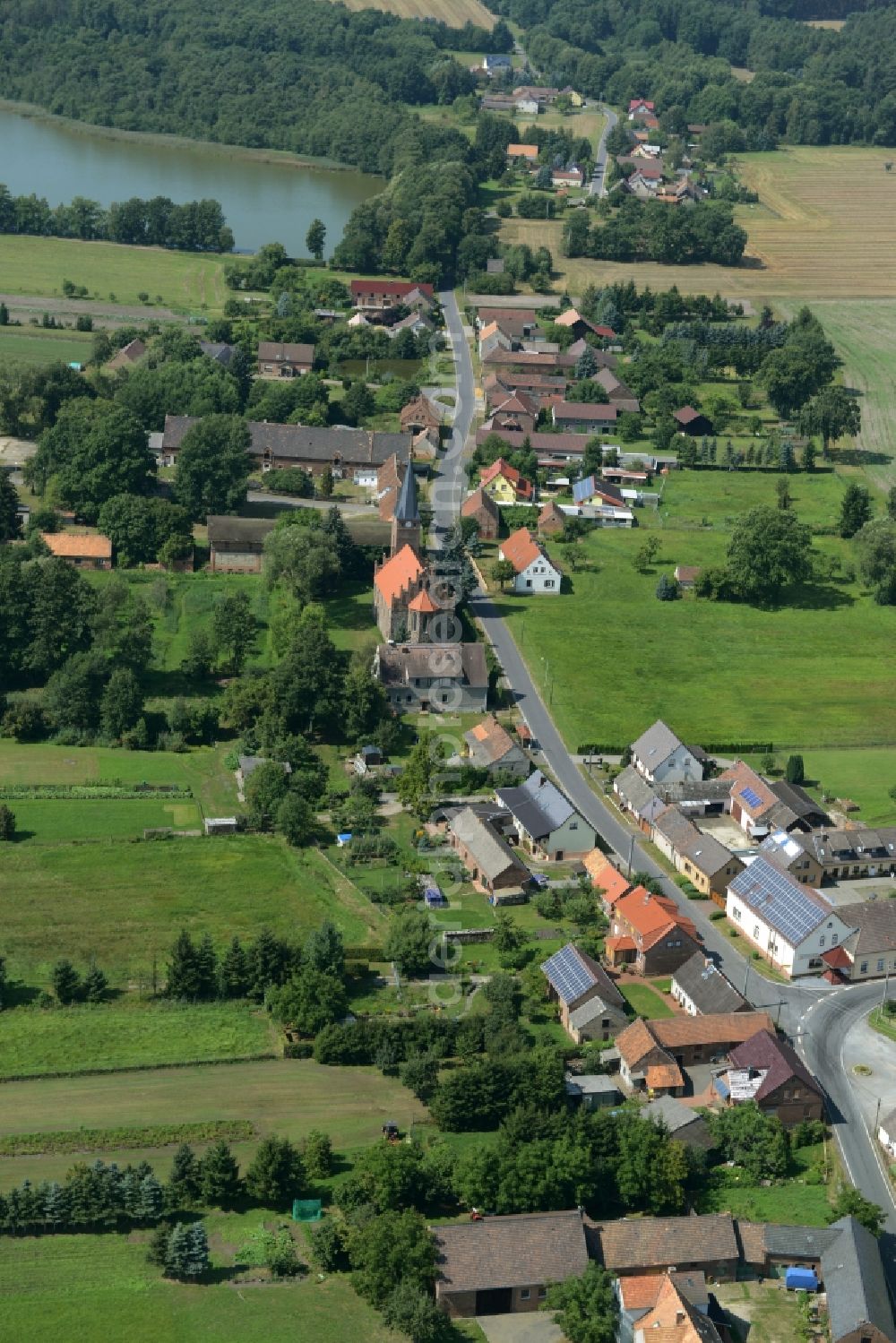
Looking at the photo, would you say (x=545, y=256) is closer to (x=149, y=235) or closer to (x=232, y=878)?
(x=149, y=235)

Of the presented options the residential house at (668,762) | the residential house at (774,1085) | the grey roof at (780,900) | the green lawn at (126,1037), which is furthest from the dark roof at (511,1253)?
the residential house at (668,762)

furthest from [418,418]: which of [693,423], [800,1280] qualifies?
[800,1280]

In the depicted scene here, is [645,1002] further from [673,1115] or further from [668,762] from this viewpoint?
[668,762]

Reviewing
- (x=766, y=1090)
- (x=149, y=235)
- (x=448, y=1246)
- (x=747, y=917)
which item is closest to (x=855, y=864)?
(x=747, y=917)

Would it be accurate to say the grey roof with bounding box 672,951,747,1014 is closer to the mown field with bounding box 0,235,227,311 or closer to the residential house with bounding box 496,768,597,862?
the residential house with bounding box 496,768,597,862

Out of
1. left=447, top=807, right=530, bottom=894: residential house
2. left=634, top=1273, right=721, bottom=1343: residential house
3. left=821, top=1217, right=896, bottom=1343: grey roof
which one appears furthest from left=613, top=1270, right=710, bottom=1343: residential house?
left=447, top=807, right=530, bottom=894: residential house

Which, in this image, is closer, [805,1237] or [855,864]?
[805,1237]
